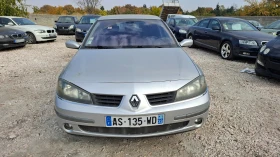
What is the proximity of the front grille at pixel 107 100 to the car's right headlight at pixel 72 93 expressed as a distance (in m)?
0.06

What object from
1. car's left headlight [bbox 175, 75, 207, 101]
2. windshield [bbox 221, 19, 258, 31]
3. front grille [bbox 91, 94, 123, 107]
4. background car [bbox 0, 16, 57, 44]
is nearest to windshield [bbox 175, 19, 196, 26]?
windshield [bbox 221, 19, 258, 31]

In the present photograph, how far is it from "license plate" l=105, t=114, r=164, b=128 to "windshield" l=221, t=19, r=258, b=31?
6205 mm

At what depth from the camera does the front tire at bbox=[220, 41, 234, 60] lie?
22.0 feet

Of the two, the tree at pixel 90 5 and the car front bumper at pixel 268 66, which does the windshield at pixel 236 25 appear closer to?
the car front bumper at pixel 268 66

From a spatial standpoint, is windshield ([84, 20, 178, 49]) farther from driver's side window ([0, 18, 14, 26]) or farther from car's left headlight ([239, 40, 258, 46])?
driver's side window ([0, 18, 14, 26])

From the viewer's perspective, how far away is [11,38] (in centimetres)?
848

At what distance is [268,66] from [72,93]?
4.09 meters

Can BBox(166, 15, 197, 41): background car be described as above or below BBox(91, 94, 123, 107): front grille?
above

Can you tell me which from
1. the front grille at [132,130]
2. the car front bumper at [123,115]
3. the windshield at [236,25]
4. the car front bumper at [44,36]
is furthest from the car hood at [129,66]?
the car front bumper at [44,36]

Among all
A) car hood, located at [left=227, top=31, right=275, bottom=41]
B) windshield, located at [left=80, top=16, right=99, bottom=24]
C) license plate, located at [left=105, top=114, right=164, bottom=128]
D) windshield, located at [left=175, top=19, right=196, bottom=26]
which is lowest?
license plate, located at [left=105, top=114, right=164, bottom=128]

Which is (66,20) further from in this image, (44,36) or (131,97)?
(131,97)

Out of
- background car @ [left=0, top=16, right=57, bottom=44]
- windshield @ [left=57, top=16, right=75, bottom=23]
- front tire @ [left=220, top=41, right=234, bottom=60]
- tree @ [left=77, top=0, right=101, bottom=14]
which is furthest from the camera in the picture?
tree @ [left=77, top=0, right=101, bottom=14]

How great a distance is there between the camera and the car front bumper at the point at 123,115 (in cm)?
204

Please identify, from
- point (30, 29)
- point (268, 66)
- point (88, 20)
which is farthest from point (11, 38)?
point (268, 66)
